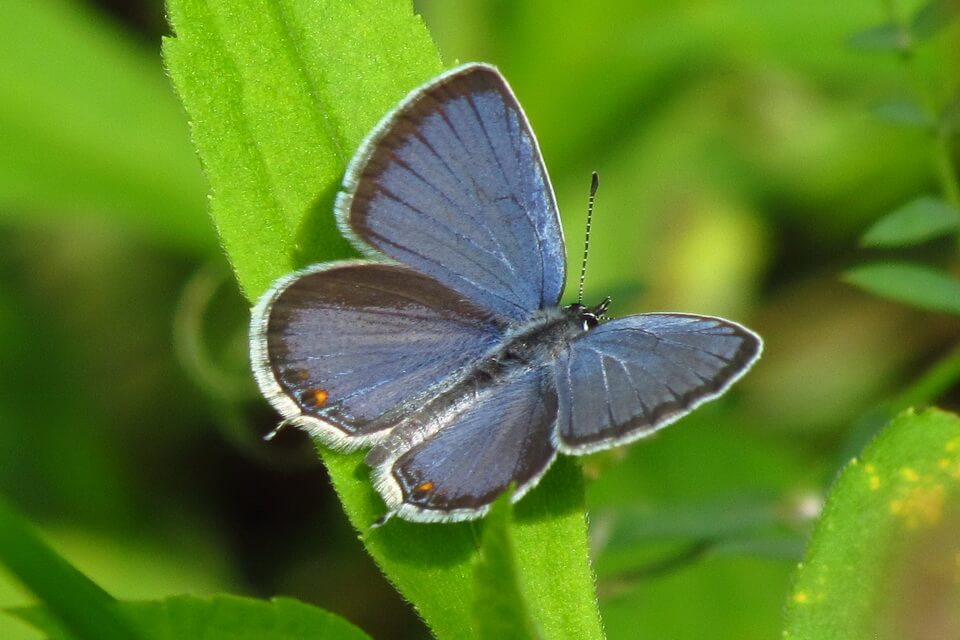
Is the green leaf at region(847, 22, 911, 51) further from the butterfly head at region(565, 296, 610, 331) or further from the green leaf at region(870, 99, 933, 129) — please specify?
the butterfly head at region(565, 296, 610, 331)

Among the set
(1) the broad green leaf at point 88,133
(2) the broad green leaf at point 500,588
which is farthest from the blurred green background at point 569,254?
(2) the broad green leaf at point 500,588

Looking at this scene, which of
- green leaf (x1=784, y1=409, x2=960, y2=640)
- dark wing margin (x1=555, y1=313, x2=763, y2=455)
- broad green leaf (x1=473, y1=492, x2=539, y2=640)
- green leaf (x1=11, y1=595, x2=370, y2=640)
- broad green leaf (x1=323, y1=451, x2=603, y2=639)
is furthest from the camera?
dark wing margin (x1=555, y1=313, x2=763, y2=455)

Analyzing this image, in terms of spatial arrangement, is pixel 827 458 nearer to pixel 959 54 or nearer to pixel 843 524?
pixel 959 54

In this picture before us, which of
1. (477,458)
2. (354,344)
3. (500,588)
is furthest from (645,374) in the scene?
(500,588)

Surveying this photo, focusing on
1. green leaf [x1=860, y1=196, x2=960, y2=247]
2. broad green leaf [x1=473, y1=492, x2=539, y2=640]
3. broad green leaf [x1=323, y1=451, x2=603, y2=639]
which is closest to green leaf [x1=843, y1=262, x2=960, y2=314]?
green leaf [x1=860, y1=196, x2=960, y2=247]

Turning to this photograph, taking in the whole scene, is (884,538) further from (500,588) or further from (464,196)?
(464,196)

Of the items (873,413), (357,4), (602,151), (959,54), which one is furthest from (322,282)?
(959,54)

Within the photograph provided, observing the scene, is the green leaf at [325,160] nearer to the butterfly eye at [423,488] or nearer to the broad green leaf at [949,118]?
the butterfly eye at [423,488]

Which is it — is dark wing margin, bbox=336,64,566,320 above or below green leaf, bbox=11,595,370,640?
above
